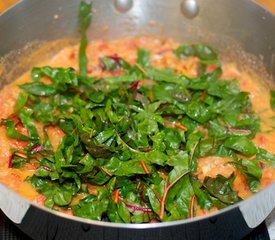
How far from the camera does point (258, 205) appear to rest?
51.3 inches

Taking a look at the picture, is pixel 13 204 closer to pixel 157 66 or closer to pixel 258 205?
pixel 258 205

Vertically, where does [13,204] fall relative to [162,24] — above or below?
above

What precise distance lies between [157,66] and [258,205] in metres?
0.96

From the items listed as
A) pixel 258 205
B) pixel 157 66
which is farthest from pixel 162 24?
pixel 258 205

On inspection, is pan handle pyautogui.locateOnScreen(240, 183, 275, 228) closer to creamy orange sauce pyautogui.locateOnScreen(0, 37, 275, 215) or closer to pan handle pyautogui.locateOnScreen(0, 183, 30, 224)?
creamy orange sauce pyautogui.locateOnScreen(0, 37, 275, 215)

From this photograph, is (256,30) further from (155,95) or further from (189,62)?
(155,95)

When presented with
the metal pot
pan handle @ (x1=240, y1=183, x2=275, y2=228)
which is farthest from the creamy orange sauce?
pan handle @ (x1=240, y1=183, x2=275, y2=228)

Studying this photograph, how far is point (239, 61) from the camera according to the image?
2.12 metres

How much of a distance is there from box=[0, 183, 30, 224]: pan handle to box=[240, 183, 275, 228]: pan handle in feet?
1.81

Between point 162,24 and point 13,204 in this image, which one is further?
point 162,24

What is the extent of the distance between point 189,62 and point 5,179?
94cm

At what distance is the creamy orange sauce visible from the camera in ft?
5.39

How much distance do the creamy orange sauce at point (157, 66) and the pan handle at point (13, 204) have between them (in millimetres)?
195

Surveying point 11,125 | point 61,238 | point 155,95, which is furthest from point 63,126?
point 61,238
